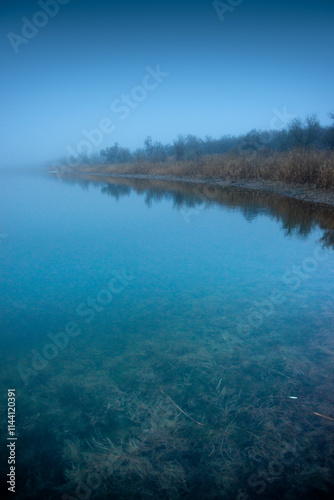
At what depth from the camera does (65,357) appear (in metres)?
2.17

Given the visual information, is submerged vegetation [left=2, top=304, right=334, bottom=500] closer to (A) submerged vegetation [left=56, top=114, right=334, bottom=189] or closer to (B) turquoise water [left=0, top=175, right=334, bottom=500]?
(B) turquoise water [left=0, top=175, right=334, bottom=500]

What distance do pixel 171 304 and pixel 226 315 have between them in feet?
1.92

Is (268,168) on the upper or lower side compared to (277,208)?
upper

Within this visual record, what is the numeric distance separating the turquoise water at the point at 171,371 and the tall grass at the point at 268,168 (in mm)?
6583

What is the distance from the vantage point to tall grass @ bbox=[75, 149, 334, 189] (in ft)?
32.4

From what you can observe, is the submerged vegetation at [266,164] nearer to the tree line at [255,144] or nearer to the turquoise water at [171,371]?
the tree line at [255,144]

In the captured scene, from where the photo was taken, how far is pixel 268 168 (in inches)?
511

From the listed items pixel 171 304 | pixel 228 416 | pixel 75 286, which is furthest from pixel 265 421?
pixel 75 286

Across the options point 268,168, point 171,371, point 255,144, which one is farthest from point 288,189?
Result: point 255,144

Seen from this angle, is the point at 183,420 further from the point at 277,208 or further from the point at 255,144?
the point at 255,144

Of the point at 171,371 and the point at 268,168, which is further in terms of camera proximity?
the point at 268,168

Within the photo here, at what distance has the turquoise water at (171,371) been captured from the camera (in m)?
1.36

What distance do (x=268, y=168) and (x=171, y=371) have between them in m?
12.9

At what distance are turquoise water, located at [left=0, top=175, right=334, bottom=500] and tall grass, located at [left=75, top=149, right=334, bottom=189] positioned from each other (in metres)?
6.58
